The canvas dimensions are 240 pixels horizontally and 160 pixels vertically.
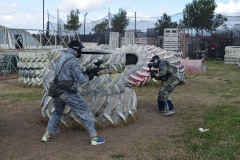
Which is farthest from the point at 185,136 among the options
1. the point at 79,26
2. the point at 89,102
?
the point at 79,26

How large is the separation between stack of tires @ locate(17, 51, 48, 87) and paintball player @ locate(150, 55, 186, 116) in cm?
561

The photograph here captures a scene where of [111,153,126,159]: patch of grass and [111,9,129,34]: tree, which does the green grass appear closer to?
[111,153,126,159]: patch of grass

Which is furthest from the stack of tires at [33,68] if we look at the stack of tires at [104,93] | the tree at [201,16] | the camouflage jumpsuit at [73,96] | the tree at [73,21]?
the tree at [73,21]

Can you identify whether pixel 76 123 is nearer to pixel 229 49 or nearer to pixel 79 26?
pixel 229 49

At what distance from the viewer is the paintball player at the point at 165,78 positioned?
8.72m

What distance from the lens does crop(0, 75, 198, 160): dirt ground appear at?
5.79m

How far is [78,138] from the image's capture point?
6.69 meters

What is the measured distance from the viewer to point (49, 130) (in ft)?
21.5

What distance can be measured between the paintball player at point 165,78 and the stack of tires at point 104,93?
115 cm

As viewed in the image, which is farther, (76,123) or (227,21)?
(227,21)

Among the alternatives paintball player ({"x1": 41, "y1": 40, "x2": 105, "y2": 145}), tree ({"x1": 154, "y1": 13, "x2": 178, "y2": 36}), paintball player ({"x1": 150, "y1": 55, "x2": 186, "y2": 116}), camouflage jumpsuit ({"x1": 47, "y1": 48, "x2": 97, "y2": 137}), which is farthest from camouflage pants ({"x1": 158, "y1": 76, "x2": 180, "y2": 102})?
tree ({"x1": 154, "y1": 13, "x2": 178, "y2": 36})

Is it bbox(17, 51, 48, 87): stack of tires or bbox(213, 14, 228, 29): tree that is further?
bbox(213, 14, 228, 29): tree

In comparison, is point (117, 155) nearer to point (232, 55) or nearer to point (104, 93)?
point (104, 93)

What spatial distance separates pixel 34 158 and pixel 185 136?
2.43m
